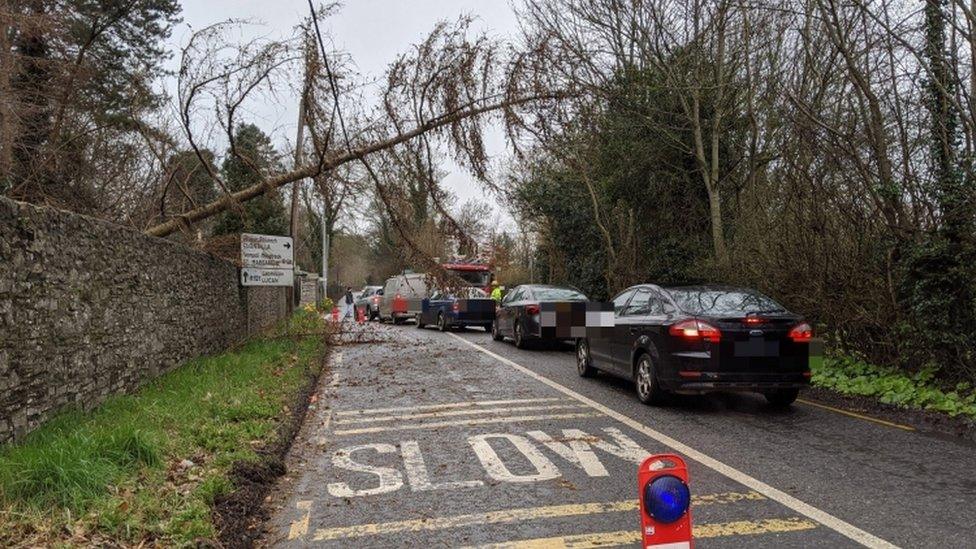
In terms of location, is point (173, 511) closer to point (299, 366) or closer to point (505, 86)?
point (299, 366)

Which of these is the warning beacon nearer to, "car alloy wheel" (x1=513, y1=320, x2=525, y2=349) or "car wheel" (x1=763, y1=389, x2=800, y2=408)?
"car wheel" (x1=763, y1=389, x2=800, y2=408)

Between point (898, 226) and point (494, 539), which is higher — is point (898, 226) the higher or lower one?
the higher one

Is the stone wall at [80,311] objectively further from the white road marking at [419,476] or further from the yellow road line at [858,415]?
the yellow road line at [858,415]

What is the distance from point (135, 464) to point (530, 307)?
10.7m

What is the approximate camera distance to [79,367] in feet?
22.9

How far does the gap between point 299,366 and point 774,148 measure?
36.9 ft

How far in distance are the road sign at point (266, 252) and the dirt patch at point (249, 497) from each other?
31.1ft

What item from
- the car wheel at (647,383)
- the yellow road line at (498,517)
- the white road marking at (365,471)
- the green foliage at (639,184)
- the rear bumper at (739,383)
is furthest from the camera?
the green foliage at (639,184)

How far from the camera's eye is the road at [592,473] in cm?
429

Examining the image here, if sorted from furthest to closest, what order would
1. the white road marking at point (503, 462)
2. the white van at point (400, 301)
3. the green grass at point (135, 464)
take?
the white van at point (400, 301) < the white road marking at point (503, 462) < the green grass at point (135, 464)

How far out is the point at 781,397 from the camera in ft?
27.3

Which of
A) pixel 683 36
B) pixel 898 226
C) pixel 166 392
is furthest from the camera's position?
pixel 683 36

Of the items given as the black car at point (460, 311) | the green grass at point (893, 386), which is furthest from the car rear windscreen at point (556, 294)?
the green grass at point (893, 386)

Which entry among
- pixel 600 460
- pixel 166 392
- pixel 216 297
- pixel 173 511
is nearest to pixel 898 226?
pixel 600 460
